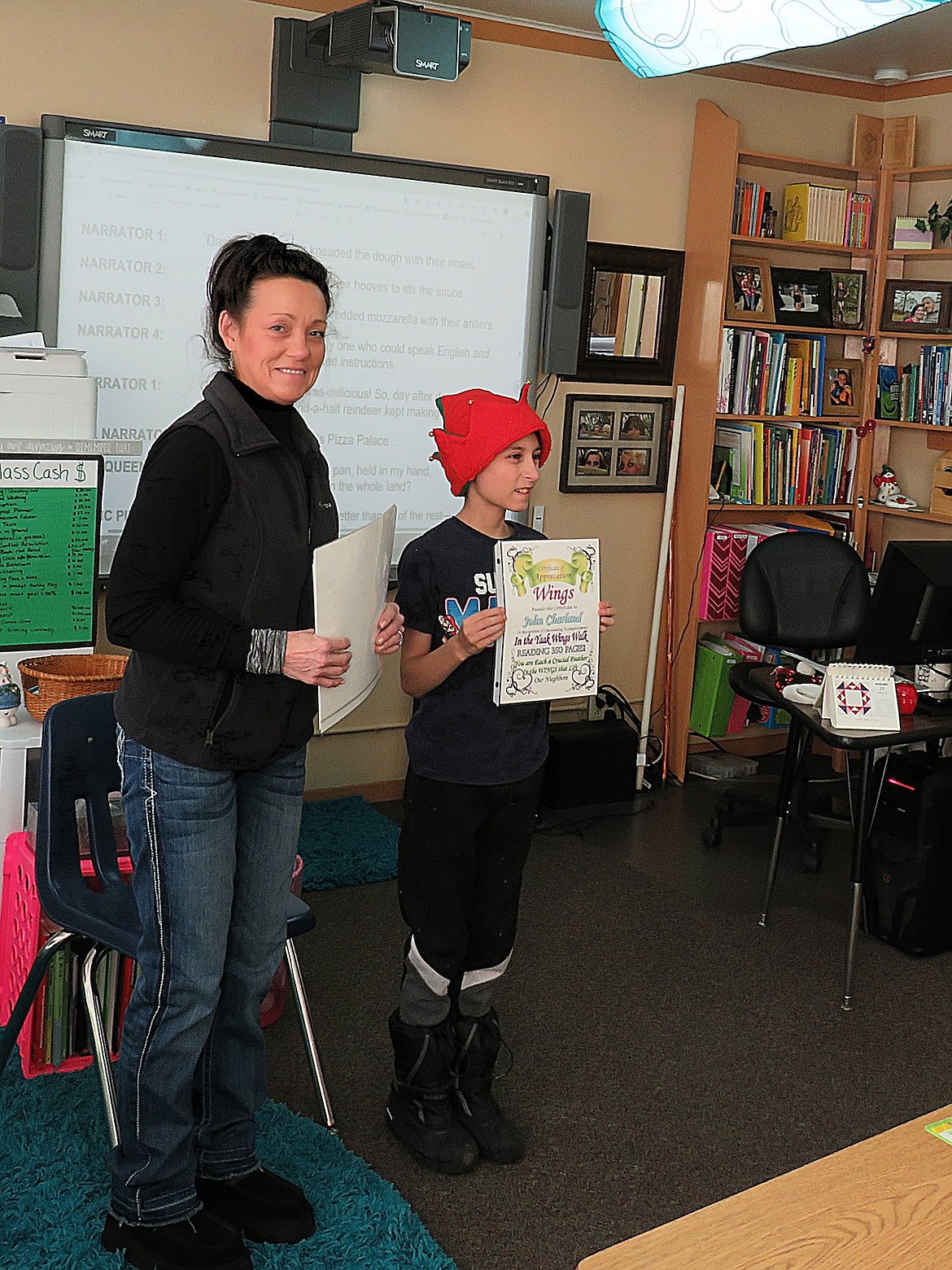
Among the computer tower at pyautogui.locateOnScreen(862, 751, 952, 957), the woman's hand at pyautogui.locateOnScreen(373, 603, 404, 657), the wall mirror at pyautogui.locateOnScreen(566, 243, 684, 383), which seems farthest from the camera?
the wall mirror at pyautogui.locateOnScreen(566, 243, 684, 383)

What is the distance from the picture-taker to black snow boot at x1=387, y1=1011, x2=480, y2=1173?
246 centimetres

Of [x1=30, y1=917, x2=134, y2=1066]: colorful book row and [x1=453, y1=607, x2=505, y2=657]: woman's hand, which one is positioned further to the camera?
[x1=30, y1=917, x2=134, y2=1066]: colorful book row

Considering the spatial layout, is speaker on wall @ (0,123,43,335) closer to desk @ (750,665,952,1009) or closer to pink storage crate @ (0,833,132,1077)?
pink storage crate @ (0,833,132,1077)

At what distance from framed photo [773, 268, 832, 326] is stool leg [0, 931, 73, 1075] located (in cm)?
384

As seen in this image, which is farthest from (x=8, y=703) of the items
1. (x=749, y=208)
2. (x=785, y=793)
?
(x=749, y=208)

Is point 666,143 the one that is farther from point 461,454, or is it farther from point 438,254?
point 461,454

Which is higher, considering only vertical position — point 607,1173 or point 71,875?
point 71,875

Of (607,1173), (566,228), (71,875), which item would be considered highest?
(566,228)

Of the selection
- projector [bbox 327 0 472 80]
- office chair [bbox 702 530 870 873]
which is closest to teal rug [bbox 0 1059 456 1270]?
office chair [bbox 702 530 870 873]

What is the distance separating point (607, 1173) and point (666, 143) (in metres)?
3.71

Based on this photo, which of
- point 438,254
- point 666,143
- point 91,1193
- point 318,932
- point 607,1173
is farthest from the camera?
point 666,143

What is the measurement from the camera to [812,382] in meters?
5.18

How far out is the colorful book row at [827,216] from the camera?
5016 mm

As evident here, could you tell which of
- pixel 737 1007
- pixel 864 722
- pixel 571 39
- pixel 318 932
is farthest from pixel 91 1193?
pixel 571 39
